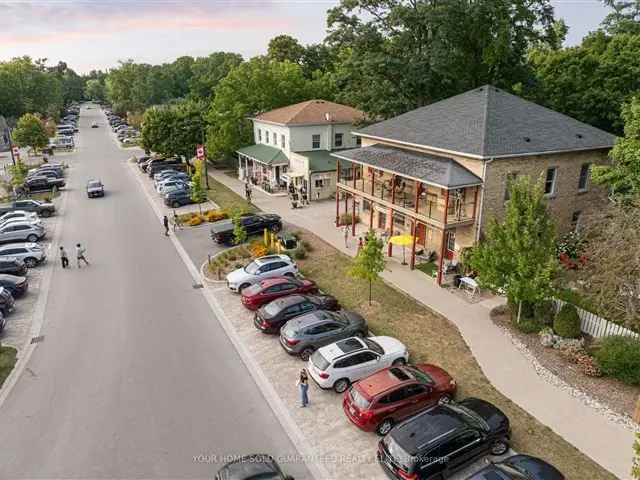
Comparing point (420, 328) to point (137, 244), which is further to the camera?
point (137, 244)

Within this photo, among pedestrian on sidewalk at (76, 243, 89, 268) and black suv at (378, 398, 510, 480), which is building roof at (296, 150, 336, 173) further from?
black suv at (378, 398, 510, 480)

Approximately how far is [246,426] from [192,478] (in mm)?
2144


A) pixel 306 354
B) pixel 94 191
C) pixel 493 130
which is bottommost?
pixel 306 354

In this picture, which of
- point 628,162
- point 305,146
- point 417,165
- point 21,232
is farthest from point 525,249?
point 21,232

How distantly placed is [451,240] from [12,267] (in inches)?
885

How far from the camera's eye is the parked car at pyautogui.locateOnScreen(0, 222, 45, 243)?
2886 cm

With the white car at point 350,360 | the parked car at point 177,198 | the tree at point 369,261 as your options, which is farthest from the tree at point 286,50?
the white car at point 350,360

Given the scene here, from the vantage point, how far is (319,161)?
39.3m

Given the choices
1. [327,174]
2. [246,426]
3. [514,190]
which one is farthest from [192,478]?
[327,174]

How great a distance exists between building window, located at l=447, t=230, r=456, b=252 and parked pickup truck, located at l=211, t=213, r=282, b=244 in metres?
11.1

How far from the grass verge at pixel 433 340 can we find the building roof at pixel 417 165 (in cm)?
546

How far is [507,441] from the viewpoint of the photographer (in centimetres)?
1244

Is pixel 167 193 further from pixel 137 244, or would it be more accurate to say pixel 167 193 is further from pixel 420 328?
pixel 420 328

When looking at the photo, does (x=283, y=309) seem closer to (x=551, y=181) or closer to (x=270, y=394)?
(x=270, y=394)
